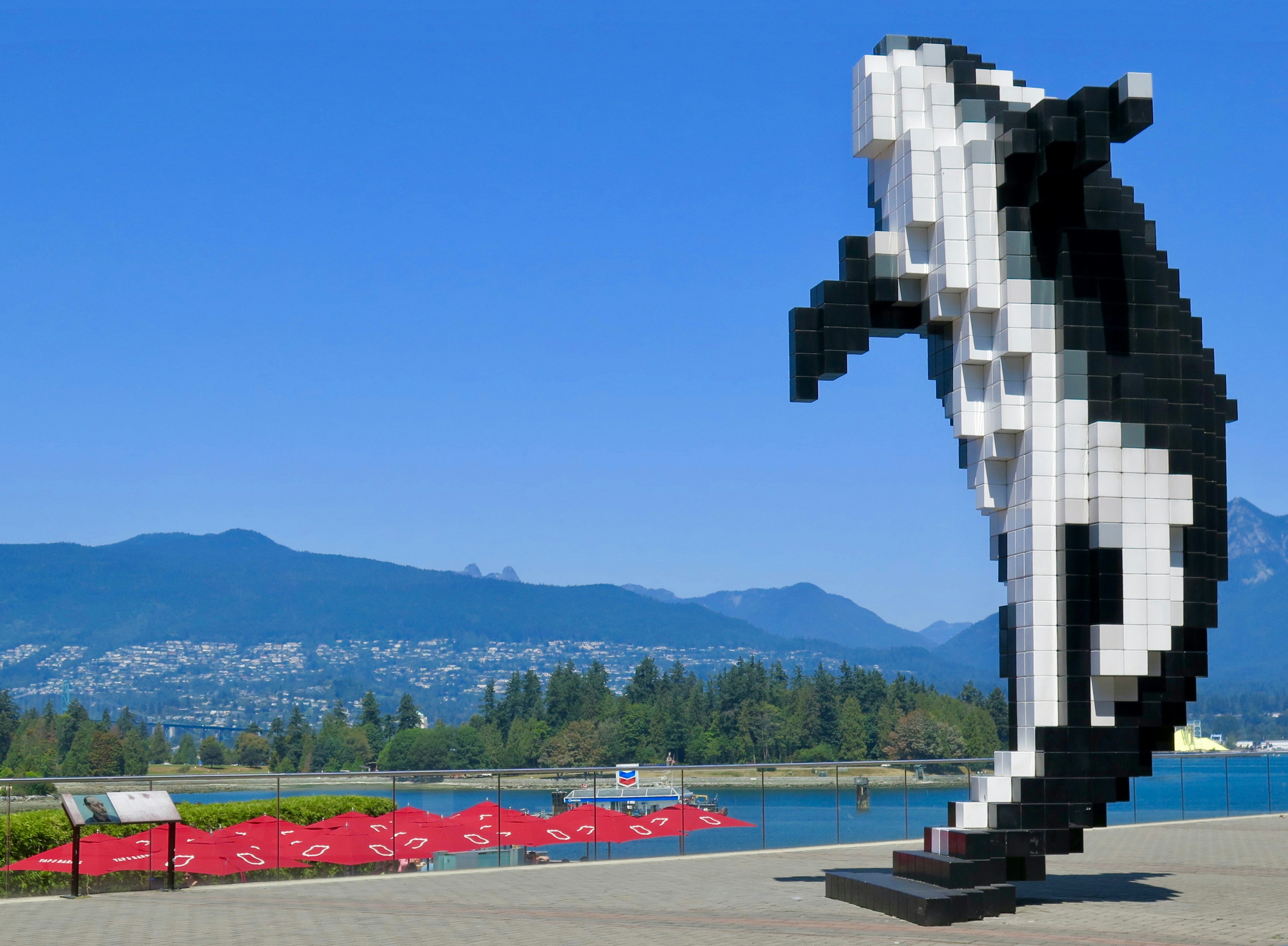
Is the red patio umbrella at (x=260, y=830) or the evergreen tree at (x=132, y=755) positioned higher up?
the red patio umbrella at (x=260, y=830)

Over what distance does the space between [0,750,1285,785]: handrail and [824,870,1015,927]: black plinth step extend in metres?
3.94

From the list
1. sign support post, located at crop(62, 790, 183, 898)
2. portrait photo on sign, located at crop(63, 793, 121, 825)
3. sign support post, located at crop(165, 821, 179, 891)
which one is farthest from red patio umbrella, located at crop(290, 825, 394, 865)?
portrait photo on sign, located at crop(63, 793, 121, 825)

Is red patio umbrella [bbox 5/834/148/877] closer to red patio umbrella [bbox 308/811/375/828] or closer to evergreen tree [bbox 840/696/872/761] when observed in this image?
red patio umbrella [bbox 308/811/375/828]

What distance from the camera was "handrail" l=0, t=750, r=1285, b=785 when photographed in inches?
665

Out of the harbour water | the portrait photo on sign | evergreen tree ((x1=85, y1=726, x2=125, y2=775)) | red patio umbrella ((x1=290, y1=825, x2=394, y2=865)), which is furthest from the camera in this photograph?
Result: evergreen tree ((x1=85, y1=726, x2=125, y2=775))

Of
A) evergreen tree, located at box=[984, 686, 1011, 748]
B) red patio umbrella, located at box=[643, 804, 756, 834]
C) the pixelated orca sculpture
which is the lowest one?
evergreen tree, located at box=[984, 686, 1011, 748]

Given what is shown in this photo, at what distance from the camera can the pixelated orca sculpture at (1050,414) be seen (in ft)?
48.6

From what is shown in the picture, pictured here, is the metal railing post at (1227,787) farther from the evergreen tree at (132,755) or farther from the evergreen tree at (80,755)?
the evergreen tree at (132,755)

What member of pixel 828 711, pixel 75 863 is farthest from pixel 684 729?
pixel 75 863

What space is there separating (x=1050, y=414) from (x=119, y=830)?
42.2 feet

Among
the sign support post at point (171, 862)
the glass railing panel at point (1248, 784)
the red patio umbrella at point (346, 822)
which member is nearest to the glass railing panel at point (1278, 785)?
the glass railing panel at point (1248, 784)

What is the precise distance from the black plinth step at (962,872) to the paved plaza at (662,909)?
478 mm

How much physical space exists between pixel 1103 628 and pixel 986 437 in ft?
7.72

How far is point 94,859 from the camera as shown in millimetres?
16906
